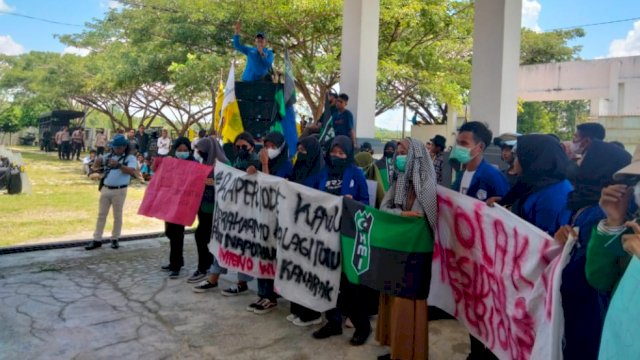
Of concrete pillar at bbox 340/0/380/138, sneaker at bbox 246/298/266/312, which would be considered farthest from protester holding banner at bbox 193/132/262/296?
concrete pillar at bbox 340/0/380/138

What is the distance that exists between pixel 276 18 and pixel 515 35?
8.77 m

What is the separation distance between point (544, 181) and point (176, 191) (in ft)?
13.8

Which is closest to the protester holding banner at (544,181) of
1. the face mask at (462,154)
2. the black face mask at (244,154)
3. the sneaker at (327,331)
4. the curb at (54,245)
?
the face mask at (462,154)

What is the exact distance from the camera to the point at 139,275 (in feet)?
19.0

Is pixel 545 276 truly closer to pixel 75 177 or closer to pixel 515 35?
pixel 515 35

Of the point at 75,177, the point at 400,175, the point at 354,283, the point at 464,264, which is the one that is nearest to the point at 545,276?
the point at 464,264

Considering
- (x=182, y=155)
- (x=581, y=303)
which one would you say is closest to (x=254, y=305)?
(x=182, y=155)

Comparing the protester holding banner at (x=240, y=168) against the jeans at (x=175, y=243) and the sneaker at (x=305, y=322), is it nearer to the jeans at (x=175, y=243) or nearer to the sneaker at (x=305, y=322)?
the jeans at (x=175, y=243)

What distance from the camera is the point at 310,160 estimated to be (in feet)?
14.6

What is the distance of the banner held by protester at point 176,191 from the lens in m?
5.62

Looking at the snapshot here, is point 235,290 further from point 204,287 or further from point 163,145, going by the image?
point 163,145

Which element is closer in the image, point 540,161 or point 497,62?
point 540,161

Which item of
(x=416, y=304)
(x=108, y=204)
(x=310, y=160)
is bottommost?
(x=416, y=304)

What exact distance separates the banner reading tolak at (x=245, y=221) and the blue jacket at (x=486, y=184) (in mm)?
1700
